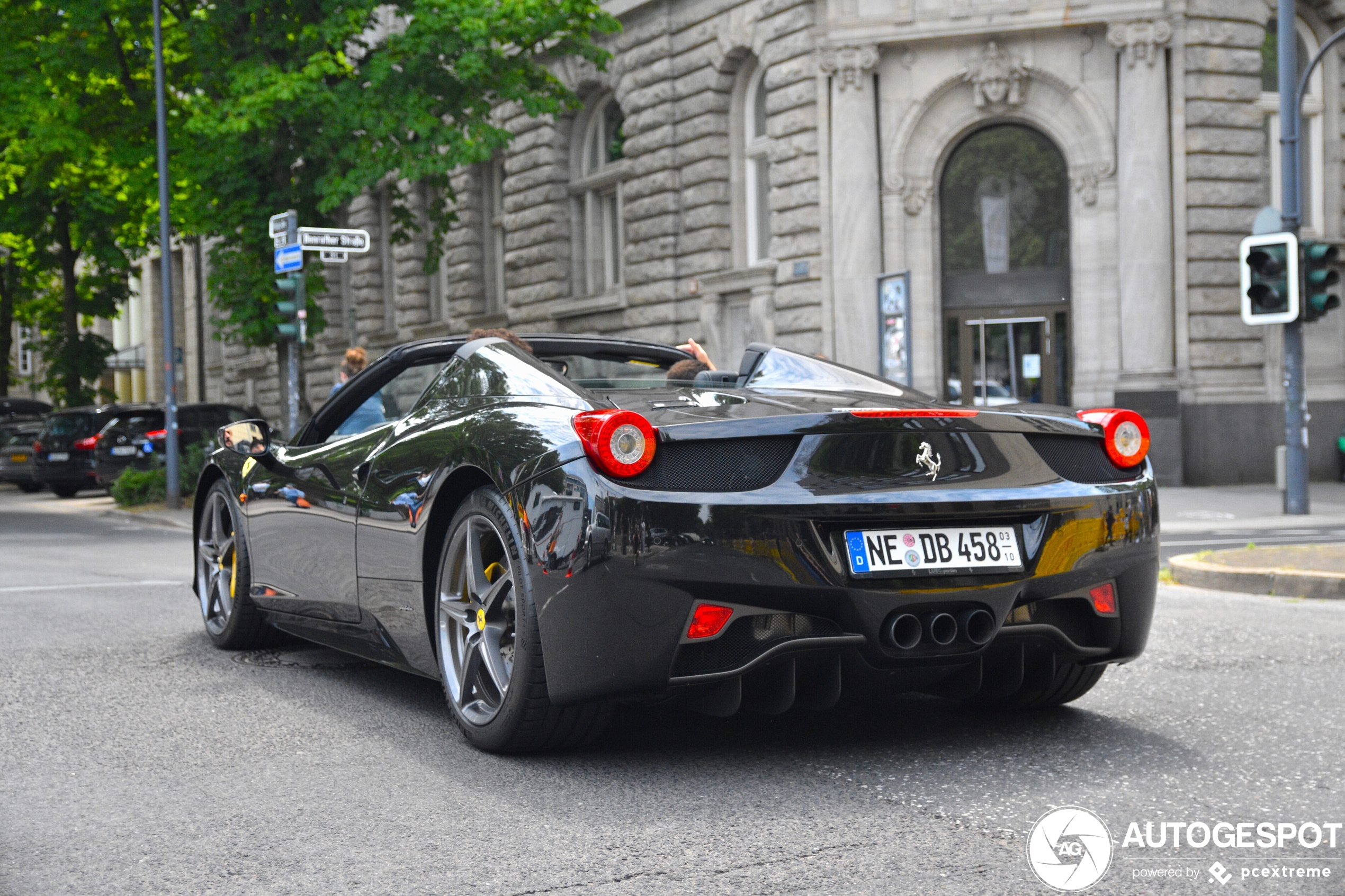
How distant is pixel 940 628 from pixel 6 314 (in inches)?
1610

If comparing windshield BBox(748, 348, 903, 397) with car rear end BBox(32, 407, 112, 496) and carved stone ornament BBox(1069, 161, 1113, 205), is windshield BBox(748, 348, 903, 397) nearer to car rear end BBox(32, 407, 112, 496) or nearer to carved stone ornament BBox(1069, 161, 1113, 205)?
carved stone ornament BBox(1069, 161, 1113, 205)

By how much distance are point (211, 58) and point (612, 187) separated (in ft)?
28.2

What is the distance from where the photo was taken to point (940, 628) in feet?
12.8

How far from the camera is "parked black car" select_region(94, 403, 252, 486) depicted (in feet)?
84.7

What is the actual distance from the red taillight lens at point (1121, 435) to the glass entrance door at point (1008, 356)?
685 inches

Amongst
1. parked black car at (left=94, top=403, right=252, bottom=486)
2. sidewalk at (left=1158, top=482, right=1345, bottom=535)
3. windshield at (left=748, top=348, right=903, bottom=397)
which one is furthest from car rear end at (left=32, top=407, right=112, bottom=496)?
windshield at (left=748, top=348, right=903, bottom=397)

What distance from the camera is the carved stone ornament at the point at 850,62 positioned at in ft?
70.9

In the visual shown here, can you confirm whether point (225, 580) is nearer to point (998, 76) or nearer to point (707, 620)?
point (707, 620)

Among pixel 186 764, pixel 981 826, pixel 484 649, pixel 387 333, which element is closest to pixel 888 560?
pixel 981 826

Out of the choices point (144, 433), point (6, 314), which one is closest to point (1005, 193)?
point (144, 433)

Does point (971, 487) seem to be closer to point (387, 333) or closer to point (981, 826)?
point (981, 826)

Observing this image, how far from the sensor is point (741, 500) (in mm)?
3797

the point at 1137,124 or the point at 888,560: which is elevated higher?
the point at 1137,124

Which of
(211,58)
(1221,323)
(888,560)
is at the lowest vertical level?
(888,560)
